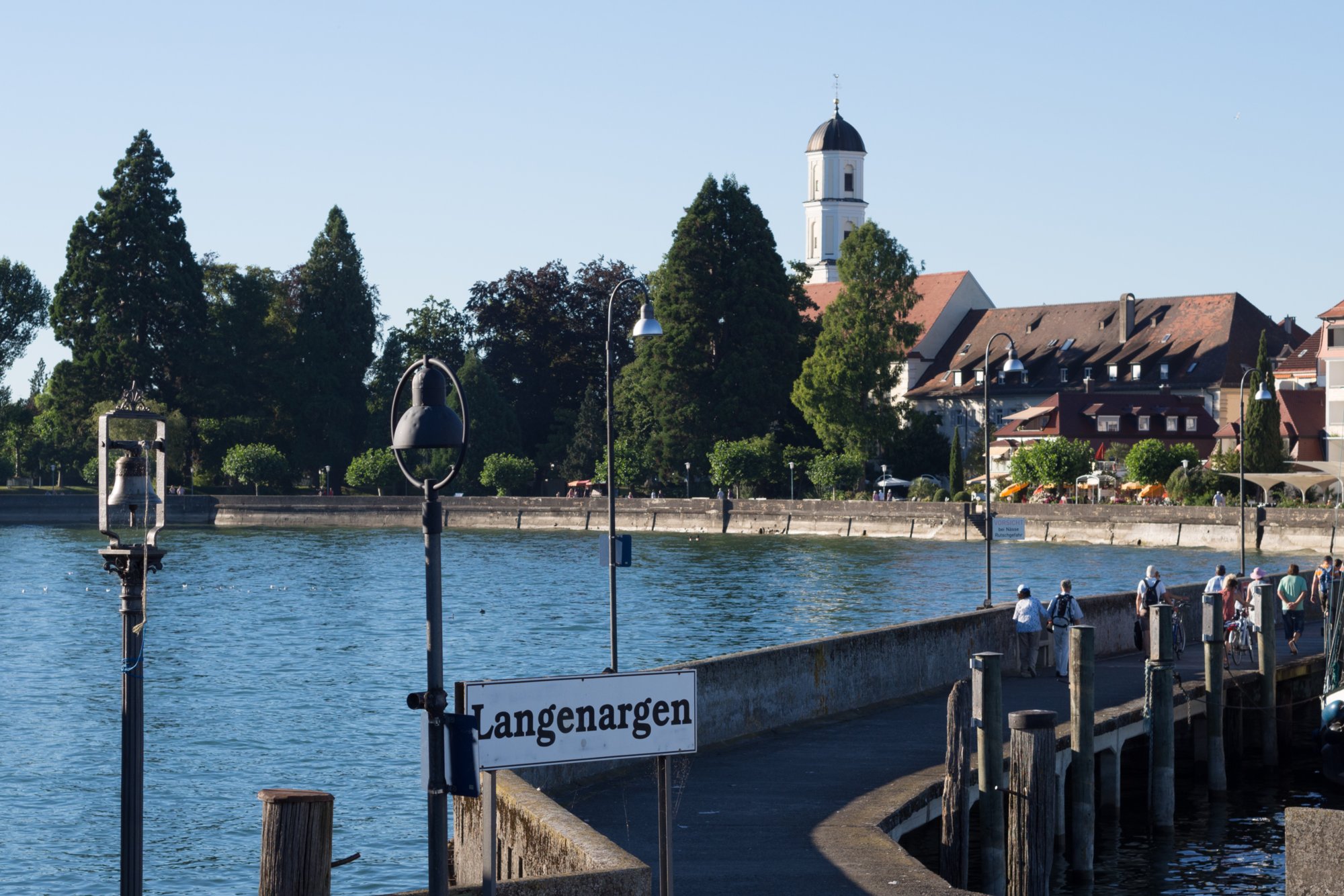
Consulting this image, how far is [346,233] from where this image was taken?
126 m

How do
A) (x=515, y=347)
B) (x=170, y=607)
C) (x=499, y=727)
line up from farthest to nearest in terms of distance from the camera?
(x=515, y=347) < (x=170, y=607) < (x=499, y=727)

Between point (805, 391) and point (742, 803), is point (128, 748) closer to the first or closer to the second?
point (742, 803)

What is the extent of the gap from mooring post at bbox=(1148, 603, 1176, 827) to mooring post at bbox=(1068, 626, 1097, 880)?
1.88 m

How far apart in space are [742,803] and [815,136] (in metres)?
143

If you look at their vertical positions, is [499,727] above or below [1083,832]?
above

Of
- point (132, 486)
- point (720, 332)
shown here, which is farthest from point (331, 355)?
point (132, 486)

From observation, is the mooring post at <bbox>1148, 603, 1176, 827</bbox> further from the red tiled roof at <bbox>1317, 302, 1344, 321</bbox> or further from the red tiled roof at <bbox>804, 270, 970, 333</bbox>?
the red tiled roof at <bbox>804, 270, 970, 333</bbox>

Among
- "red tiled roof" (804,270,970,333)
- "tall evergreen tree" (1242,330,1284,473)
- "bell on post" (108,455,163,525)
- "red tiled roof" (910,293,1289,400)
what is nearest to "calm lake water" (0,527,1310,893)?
"tall evergreen tree" (1242,330,1284,473)

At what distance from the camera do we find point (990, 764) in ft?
54.5

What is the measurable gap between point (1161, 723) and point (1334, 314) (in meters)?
79.2

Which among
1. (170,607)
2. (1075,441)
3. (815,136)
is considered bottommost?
(170,607)

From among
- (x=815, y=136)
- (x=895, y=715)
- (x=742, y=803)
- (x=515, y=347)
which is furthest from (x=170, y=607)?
(x=815, y=136)

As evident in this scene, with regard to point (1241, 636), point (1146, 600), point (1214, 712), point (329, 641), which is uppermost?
point (1146, 600)

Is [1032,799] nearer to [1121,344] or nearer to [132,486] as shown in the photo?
[132,486]
